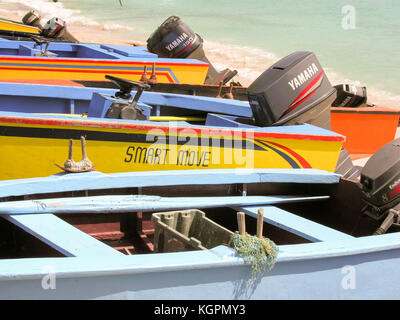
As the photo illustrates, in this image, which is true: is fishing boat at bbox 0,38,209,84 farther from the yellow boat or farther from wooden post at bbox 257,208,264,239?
wooden post at bbox 257,208,264,239

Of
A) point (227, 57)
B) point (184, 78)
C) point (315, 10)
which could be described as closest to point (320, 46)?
point (227, 57)

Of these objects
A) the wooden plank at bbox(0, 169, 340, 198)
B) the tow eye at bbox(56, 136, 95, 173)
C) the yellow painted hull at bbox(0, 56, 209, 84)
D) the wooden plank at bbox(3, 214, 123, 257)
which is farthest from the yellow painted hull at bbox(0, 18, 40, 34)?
the wooden plank at bbox(3, 214, 123, 257)

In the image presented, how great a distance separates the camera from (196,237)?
148 inches

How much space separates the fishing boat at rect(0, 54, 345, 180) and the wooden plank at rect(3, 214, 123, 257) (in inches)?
71.8

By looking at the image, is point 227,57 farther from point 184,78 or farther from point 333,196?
point 333,196

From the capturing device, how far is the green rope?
116 inches

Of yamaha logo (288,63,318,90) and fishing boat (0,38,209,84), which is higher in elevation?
yamaha logo (288,63,318,90)

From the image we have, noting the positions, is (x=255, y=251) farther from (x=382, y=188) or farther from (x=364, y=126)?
(x=364, y=126)

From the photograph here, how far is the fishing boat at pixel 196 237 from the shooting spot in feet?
9.16

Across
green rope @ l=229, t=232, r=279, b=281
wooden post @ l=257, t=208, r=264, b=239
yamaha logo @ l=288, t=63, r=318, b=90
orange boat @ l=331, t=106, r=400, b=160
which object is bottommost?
orange boat @ l=331, t=106, r=400, b=160

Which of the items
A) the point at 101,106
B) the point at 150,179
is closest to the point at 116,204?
the point at 150,179

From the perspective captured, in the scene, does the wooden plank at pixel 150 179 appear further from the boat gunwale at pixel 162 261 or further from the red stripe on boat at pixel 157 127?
the red stripe on boat at pixel 157 127

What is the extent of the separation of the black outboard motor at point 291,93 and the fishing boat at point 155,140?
0.6 inches
